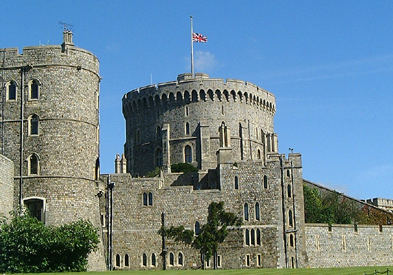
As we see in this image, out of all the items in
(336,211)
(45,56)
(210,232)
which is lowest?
(210,232)

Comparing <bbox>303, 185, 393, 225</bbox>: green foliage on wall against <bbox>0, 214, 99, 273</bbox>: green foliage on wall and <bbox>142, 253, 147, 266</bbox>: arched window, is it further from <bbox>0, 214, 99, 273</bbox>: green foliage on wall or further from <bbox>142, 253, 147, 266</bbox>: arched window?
<bbox>0, 214, 99, 273</bbox>: green foliage on wall

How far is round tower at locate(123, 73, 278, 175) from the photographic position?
91.4 m

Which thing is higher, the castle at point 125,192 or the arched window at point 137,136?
the arched window at point 137,136

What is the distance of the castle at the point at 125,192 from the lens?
60094 mm

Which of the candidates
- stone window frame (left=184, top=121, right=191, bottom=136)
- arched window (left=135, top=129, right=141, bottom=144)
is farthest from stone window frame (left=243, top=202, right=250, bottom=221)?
arched window (left=135, top=129, right=141, bottom=144)

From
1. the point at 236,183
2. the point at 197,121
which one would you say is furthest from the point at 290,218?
the point at 197,121

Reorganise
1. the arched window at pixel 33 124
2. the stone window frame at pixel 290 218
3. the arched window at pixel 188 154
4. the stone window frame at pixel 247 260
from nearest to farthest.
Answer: the arched window at pixel 33 124, the stone window frame at pixel 247 260, the stone window frame at pixel 290 218, the arched window at pixel 188 154

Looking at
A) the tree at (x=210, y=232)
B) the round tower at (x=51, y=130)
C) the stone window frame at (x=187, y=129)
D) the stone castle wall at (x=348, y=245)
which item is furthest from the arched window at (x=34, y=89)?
the stone window frame at (x=187, y=129)

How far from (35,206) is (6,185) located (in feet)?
9.44

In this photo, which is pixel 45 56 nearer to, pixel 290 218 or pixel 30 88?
pixel 30 88

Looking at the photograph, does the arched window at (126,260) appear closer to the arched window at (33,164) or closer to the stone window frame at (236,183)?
the stone window frame at (236,183)

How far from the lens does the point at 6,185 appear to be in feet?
192

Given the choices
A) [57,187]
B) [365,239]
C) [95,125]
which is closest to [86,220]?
[57,187]

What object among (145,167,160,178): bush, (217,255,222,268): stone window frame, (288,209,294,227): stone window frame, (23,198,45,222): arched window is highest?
(145,167,160,178): bush
